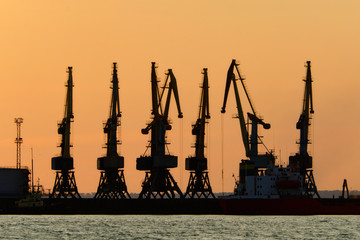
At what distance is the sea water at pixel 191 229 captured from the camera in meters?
168

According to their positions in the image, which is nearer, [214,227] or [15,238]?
[15,238]

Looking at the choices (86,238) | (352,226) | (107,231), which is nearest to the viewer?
(86,238)

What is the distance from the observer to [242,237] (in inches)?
6516

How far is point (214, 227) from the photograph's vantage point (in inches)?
7205

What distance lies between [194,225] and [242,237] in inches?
901

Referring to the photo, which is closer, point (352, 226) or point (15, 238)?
point (15, 238)

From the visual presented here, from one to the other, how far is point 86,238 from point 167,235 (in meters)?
9.96

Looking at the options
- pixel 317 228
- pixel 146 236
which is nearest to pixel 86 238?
pixel 146 236

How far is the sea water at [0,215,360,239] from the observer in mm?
168000

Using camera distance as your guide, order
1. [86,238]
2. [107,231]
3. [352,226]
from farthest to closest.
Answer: [352,226] → [107,231] → [86,238]

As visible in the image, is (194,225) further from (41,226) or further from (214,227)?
(41,226)

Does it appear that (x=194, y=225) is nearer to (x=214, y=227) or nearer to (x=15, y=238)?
(x=214, y=227)

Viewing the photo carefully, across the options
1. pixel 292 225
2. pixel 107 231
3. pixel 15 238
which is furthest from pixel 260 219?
pixel 15 238

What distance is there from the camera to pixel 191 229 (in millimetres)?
178250
